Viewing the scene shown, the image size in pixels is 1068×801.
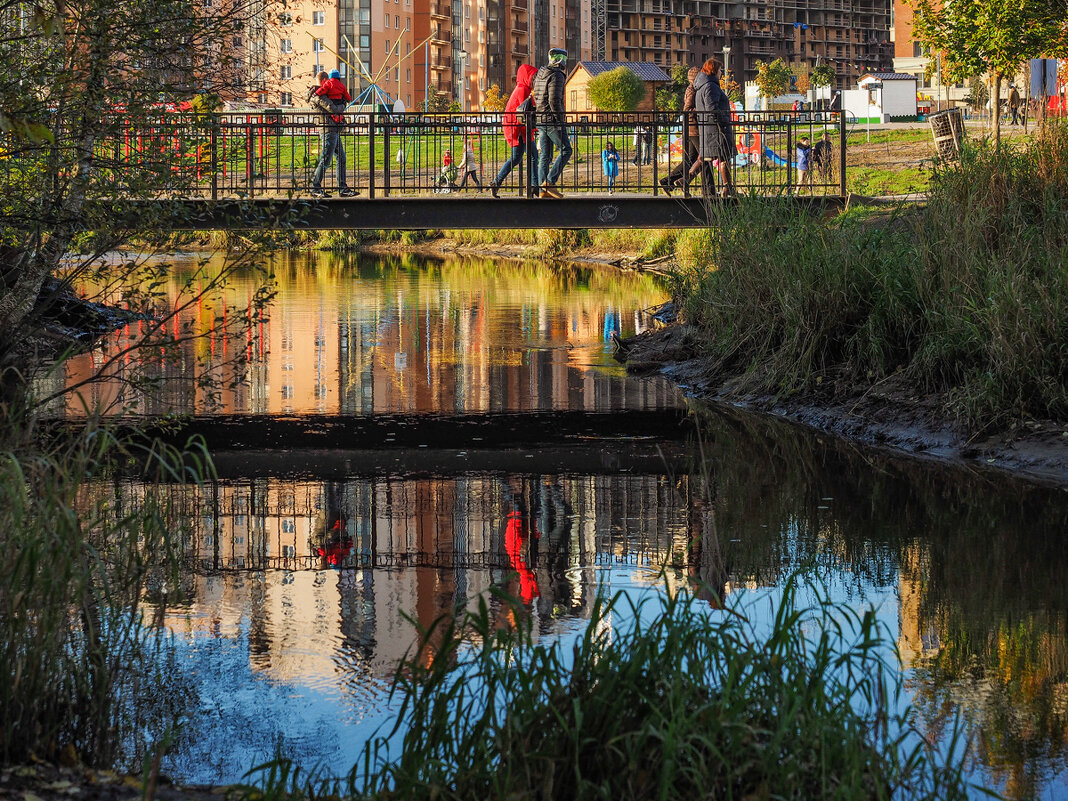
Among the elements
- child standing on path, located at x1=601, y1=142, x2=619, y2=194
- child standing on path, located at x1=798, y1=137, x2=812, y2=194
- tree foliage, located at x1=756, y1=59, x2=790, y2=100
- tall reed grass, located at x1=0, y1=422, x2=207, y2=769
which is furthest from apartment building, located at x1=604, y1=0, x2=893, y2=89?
tall reed grass, located at x1=0, y1=422, x2=207, y2=769

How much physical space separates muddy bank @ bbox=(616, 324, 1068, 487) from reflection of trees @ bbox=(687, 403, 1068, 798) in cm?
34

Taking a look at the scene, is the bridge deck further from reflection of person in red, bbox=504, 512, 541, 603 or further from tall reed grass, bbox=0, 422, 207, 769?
tall reed grass, bbox=0, 422, 207, 769

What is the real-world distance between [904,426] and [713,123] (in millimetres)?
7880

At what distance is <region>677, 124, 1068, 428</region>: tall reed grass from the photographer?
11781 millimetres

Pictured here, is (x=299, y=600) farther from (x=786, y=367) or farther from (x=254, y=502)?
(x=786, y=367)

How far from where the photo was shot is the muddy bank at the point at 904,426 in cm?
1123

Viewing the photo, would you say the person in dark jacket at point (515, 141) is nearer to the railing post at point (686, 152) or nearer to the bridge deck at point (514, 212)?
the bridge deck at point (514, 212)

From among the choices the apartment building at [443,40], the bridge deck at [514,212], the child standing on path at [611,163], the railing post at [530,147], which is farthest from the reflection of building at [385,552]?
the apartment building at [443,40]

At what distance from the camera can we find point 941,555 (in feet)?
28.6

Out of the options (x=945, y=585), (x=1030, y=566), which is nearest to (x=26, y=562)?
(x=945, y=585)

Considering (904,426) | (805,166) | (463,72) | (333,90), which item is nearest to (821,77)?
(463,72)

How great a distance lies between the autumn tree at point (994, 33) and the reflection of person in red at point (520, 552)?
23.0m

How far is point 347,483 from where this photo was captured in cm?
Answer: 1107

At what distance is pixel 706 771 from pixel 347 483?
23.2 feet
